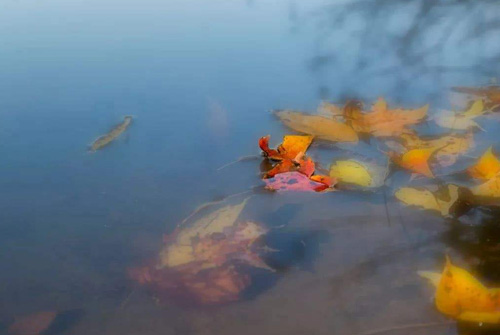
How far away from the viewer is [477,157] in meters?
0.99

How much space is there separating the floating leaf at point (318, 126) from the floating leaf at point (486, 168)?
242 millimetres

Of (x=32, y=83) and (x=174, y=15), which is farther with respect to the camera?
(x=174, y=15)

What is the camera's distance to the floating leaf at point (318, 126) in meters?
1.10

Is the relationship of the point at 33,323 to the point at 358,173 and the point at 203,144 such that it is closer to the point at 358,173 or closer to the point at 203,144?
the point at 203,144

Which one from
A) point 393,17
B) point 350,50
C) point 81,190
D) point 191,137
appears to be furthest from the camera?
point 393,17

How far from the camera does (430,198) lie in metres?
0.89

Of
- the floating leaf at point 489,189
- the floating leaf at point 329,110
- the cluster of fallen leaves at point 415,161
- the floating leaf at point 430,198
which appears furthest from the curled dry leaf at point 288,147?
the floating leaf at point 489,189

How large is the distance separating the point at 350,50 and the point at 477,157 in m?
0.61

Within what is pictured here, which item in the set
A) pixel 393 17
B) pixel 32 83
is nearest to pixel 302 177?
pixel 32 83

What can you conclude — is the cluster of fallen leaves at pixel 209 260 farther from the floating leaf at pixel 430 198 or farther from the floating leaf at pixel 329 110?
the floating leaf at pixel 329 110

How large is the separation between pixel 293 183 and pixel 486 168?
14.1 inches

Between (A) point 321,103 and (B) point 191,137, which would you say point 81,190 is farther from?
(A) point 321,103

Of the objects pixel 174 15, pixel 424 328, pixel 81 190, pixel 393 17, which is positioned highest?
pixel 174 15

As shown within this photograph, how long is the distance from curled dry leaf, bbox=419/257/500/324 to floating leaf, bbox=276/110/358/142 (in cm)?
42
